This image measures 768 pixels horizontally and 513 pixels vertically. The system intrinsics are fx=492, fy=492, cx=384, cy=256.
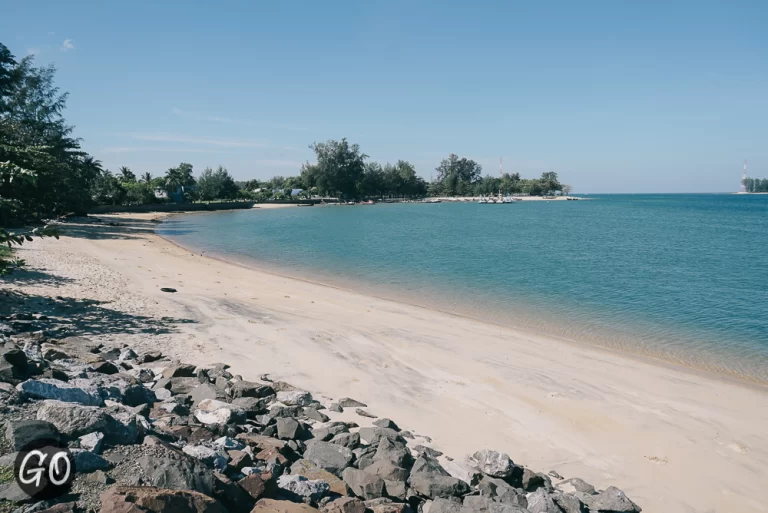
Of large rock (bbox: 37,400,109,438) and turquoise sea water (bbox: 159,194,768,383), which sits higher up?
large rock (bbox: 37,400,109,438)

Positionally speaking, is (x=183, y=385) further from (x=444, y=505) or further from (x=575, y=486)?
(x=575, y=486)

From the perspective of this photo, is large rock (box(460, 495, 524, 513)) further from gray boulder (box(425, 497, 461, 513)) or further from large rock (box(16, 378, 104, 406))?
large rock (box(16, 378, 104, 406))

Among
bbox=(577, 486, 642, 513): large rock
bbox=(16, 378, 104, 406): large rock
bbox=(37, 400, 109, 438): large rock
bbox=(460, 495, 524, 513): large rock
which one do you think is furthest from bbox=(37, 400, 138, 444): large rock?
bbox=(577, 486, 642, 513): large rock

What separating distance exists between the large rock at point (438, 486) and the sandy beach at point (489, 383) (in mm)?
1782

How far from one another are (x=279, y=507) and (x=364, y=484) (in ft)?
4.48

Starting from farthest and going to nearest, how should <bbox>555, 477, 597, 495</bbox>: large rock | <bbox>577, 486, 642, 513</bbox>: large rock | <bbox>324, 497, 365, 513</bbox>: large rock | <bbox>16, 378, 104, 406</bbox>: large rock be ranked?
<bbox>555, 477, 597, 495</bbox>: large rock < <bbox>577, 486, 642, 513</bbox>: large rock < <bbox>16, 378, 104, 406</bbox>: large rock < <bbox>324, 497, 365, 513</bbox>: large rock

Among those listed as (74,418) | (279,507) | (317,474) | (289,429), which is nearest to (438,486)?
(317,474)

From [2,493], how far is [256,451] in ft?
9.54

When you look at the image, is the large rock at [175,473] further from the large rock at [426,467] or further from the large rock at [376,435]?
the large rock at [376,435]

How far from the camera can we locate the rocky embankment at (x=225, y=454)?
15.0 ft

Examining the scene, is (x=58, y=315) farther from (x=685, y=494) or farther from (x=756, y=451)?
(x=756, y=451)

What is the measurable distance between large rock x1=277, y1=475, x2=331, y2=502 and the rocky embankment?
13 millimetres

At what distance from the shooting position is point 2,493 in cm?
Answer: 402

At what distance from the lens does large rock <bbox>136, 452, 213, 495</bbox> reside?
4.54 metres
